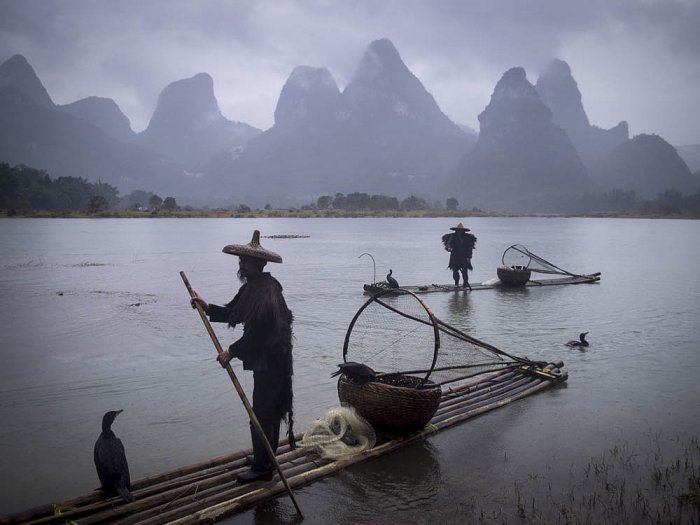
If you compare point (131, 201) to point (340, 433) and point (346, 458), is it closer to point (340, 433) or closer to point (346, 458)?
point (340, 433)

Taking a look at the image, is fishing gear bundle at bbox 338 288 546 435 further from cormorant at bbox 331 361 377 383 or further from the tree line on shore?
the tree line on shore

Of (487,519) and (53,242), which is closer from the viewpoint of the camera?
(487,519)

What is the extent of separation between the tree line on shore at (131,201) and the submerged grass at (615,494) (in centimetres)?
6683

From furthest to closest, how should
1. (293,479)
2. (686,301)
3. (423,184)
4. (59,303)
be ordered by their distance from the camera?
(423,184) → (686,301) → (59,303) → (293,479)

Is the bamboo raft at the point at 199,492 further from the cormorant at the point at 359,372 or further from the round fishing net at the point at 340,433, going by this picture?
the cormorant at the point at 359,372

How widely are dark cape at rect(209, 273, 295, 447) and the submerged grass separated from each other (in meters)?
2.02

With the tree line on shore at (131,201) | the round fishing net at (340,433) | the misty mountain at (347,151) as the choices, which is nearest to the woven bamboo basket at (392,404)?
the round fishing net at (340,433)

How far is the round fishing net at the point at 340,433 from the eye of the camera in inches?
197

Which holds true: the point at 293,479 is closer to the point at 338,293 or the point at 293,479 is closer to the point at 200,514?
the point at 200,514

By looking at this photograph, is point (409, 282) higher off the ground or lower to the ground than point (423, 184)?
lower

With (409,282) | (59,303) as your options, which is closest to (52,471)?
(59,303)

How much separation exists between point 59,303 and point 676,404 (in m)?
13.1

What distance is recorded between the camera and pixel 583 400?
6781mm

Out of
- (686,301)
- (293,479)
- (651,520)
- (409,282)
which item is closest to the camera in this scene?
(651,520)
